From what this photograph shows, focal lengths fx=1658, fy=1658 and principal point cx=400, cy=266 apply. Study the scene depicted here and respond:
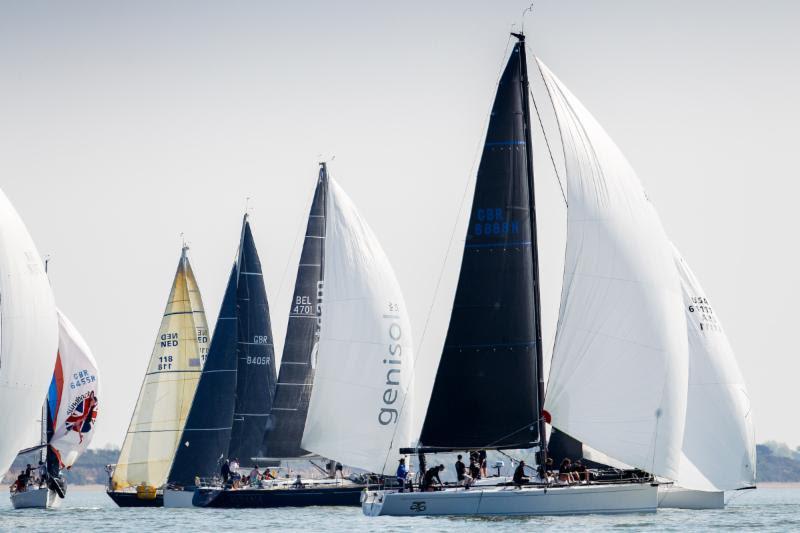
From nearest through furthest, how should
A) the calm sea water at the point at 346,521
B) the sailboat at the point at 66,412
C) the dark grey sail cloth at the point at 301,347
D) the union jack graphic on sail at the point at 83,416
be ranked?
1. the calm sea water at the point at 346,521
2. the dark grey sail cloth at the point at 301,347
3. the sailboat at the point at 66,412
4. the union jack graphic on sail at the point at 83,416

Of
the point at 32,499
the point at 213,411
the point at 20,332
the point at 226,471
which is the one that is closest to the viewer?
the point at 20,332

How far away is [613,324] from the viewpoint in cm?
4025

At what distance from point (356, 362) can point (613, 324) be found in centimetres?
1237

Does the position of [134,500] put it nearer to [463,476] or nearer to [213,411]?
[213,411]

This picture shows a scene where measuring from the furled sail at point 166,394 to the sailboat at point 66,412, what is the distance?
1.73 m

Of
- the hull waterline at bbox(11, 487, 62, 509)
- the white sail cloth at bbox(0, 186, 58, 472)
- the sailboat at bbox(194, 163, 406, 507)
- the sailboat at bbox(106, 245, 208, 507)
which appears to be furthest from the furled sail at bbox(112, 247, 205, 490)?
the white sail cloth at bbox(0, 186, 58, 472)

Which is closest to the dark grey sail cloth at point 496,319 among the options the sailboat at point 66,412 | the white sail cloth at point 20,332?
the white sail cloth at point 20,332

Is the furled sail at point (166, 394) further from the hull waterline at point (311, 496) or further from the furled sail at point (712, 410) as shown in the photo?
the furled sail at point (712, 410)

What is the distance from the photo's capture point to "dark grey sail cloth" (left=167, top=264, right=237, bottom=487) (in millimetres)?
57188

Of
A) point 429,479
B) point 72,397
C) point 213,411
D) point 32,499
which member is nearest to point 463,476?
point 429,479

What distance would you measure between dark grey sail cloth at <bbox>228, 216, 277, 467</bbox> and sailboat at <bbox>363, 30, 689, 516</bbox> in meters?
15.4

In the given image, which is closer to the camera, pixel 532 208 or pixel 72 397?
pixel 532 208

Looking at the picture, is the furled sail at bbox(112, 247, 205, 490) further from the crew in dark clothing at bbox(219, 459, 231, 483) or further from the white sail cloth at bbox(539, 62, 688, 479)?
the white sail cloth at bbox(539, 62, 688, 479)

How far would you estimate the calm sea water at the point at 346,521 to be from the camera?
3884 centimetres
